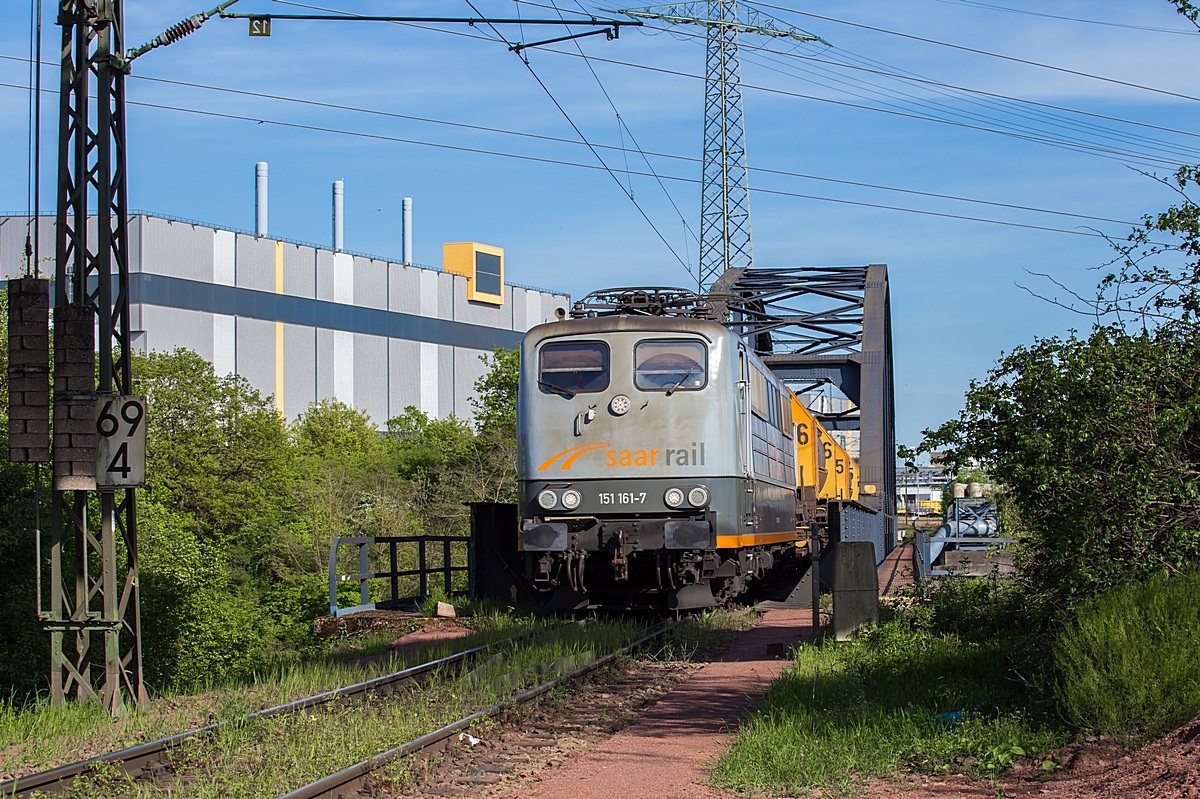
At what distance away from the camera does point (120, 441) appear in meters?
10.5

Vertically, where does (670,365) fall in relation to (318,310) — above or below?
below

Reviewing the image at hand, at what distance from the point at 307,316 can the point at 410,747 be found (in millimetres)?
57509

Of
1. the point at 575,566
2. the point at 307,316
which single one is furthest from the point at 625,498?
the point at 307,316

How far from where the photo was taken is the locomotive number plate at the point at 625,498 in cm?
1380

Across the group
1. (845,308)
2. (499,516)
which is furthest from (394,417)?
(499,516)

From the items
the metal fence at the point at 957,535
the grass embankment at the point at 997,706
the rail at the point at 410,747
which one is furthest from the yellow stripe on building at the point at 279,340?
the grass embankment at the point at 997,706

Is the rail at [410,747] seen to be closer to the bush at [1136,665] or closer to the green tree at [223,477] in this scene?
the bush at [1136,665]

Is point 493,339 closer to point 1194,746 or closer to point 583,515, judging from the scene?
point 583,515

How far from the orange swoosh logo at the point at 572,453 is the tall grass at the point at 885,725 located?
151 inches

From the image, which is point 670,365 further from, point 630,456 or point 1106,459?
point 1106,459

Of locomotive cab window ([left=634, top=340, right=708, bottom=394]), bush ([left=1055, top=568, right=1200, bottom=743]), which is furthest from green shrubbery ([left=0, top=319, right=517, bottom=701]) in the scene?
bush ([left=1055, top=568, right=1200, bottom=743])

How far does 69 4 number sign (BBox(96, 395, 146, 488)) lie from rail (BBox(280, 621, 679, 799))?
3.79m

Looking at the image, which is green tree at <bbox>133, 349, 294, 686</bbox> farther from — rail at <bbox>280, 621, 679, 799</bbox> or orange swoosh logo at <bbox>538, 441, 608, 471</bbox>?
rail at <bbox>280, 621, 679, 799</bbox>

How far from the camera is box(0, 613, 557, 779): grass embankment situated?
26.9 ft
